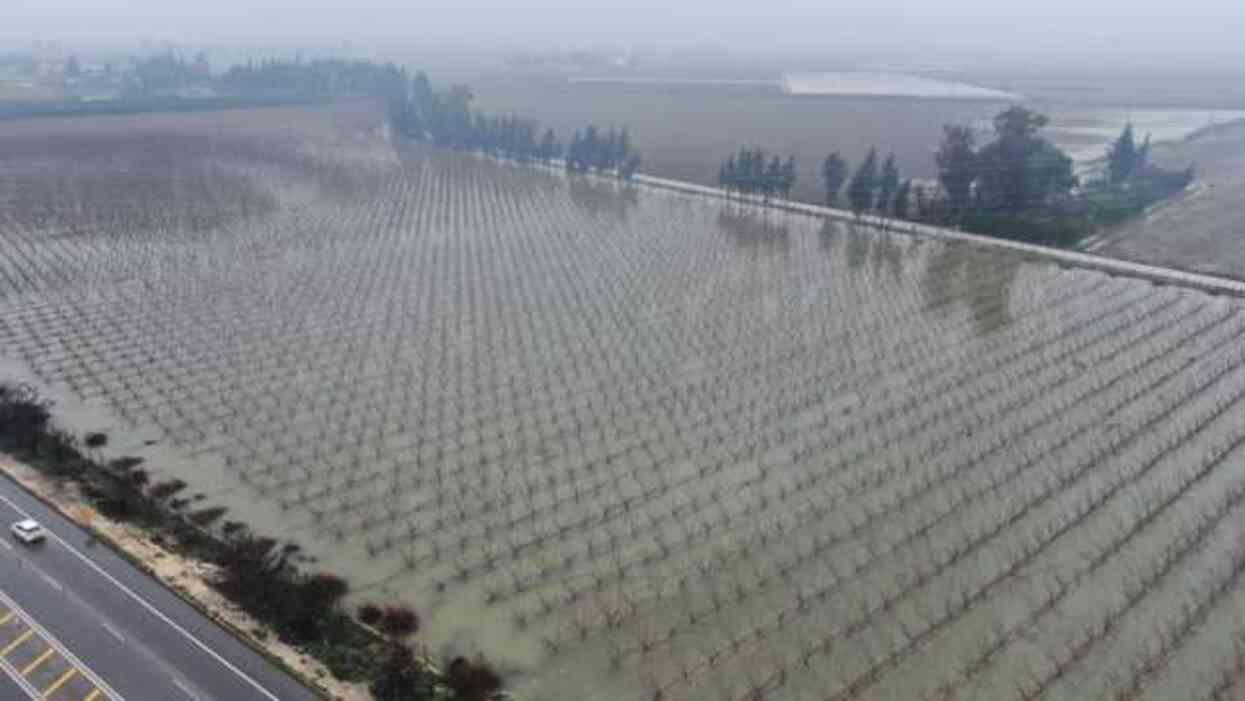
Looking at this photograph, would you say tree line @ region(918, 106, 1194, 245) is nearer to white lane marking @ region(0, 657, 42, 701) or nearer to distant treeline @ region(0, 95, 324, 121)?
white lane marking @ region(0, 657, 42, 701)

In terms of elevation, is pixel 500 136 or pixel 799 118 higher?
pixel 500 136

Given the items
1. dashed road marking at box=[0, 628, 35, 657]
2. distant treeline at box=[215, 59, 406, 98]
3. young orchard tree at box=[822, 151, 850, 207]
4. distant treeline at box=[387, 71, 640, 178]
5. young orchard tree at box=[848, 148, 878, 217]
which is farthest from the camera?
distant treeline at box=[215, 59, 406, 98]

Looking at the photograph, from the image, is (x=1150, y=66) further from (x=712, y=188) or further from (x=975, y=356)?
(x=975, y=356)

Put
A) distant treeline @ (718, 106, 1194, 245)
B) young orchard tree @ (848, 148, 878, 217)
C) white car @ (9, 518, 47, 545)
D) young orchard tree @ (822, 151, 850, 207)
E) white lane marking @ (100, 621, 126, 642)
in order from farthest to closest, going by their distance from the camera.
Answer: young orchard tree @ (822, 151, 850, 207), young orchard tree @ (848, 148, 878, 217), distant treeline @ (718, 106, 1194, 245), white car @ (9, 518, 47, 545), white lane marking @ (100, 621, 126, 642)

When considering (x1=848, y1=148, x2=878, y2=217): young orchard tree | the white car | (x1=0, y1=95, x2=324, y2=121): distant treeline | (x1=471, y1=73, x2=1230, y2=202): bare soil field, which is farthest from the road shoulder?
(x1=0, y1=95, x2=324, y2=121): distant treeline

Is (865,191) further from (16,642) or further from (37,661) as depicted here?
(37,661)

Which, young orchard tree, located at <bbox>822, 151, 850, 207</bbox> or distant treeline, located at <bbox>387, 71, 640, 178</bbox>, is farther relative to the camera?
distant treeline, located at <bbox>387, 71, 640, 178</bbox>

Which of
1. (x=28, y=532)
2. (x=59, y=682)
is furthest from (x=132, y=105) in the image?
(x=59, y=682)
